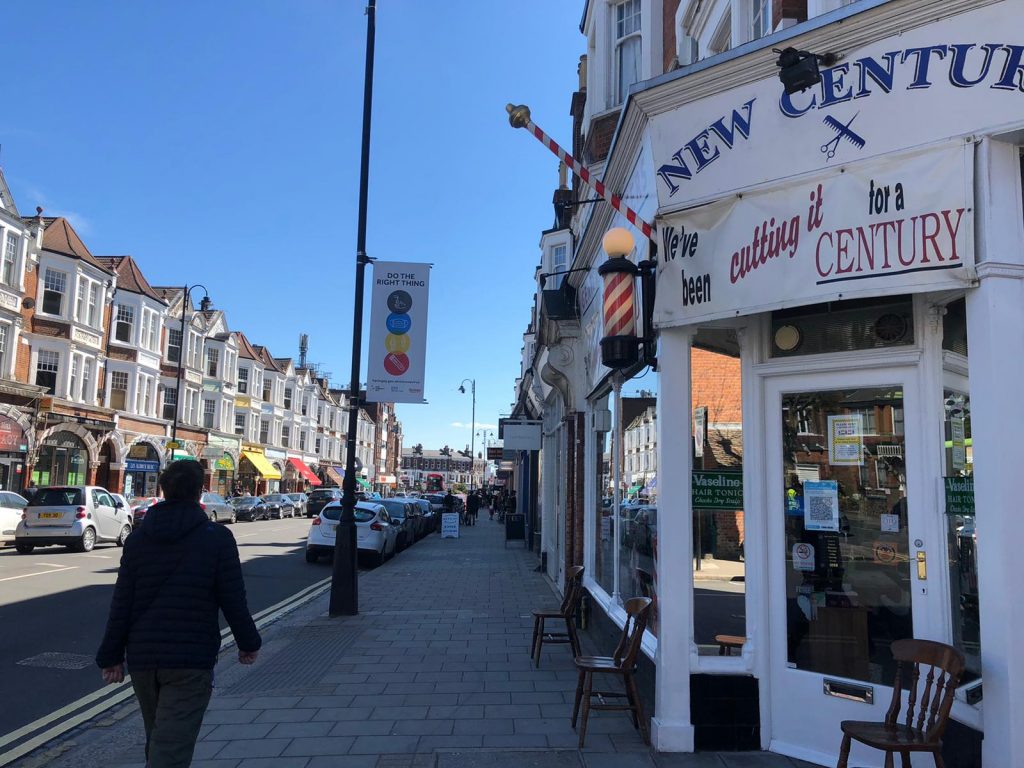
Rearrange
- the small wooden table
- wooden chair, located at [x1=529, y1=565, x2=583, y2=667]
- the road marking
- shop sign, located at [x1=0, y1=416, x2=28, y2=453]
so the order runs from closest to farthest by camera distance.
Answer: the small wooden table
wooden chair, located at [x1=529, y1=565, x2=583, y2=667]
the road marking
shop sign, located at [x1=0, y1=416, x2=28, y2=453]

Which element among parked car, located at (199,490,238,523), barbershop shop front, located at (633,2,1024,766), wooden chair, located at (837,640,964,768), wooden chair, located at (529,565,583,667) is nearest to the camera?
wooden chair, located at (837,640,964,768)

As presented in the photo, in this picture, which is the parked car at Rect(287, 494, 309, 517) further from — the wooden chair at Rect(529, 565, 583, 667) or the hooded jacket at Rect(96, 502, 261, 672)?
the hooded jacket at Rect(96, 502, 261, 672)

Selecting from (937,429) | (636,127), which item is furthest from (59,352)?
(937,429)

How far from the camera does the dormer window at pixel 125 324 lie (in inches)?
1363

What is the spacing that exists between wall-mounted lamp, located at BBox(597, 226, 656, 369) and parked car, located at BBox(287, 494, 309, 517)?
133 ft

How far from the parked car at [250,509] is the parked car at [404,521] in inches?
534

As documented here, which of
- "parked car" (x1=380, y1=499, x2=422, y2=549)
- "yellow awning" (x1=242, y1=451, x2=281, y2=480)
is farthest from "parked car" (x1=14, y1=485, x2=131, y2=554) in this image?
"yellow awning" (x1=242, y1=451, x2=281, y2=480)

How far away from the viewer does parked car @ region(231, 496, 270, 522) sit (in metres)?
37.6

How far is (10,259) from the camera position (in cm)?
2769

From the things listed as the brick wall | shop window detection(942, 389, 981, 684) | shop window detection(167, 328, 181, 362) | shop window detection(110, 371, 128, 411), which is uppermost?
shop window detection(167, 328, 181, 362)

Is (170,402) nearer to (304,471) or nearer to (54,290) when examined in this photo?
(54,290)

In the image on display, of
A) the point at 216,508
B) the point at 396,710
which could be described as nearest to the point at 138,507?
the point at 216,508

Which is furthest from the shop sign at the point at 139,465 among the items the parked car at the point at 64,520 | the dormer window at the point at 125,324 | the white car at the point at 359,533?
the white car at the point at 359,533

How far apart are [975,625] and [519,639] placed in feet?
18.0
